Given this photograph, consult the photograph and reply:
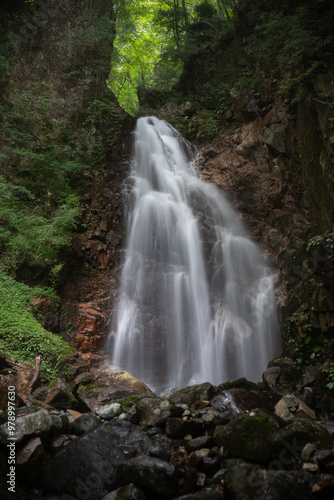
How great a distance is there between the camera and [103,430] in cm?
386

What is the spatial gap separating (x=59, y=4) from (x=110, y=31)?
267 centimetres

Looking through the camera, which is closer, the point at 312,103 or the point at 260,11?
the point at 312,103

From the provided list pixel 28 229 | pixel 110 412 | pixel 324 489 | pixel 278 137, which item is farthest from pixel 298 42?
pixel 110 412

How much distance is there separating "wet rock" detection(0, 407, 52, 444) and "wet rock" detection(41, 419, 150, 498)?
1.20 ft

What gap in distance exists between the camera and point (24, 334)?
6.54 m

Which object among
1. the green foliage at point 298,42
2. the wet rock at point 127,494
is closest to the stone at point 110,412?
the wet rock at point 127,494

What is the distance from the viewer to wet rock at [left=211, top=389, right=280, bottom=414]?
4.73 meters

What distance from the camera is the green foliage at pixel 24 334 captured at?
6.22 meters

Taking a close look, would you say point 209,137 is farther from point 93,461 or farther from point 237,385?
point 93,461

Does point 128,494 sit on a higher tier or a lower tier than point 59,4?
lower

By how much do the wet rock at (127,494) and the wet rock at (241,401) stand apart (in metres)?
2.02

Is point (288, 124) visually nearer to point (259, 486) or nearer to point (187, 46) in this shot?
point (187, 46)

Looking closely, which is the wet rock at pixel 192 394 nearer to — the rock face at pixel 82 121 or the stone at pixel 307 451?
the stone at pixel 307 451

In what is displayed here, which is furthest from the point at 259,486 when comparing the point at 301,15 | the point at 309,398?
the point at 301,15
